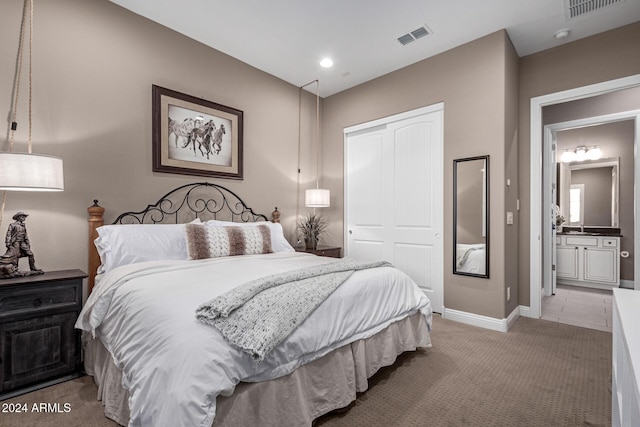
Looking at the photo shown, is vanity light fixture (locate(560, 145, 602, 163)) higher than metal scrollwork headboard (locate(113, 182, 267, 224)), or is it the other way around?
vanity light fixture (locate(560, 145, 602, 163))

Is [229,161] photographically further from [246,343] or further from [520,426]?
[520,426]

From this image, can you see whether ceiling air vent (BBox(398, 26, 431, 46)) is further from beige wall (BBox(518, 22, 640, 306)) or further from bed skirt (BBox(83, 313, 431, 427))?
bed skirt (BBox(83, 313, 431, 427))

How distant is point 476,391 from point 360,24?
323cm

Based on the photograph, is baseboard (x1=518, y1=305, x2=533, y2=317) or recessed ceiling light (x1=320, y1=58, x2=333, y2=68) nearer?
baseboard (x1=518, y1=305, x2=533, y2=317)

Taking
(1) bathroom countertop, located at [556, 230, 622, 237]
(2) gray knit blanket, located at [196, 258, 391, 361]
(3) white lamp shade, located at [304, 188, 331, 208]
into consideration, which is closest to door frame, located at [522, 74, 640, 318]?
(1) bathroom countertop, located at [556, 230, 622, 237]

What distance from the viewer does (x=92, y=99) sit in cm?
269

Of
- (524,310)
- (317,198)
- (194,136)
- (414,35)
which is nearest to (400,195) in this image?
(317,198)

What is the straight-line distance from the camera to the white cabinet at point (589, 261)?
15.8ft

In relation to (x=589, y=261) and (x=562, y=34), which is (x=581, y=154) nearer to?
(x=589, y=261)

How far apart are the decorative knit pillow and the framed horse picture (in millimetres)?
833

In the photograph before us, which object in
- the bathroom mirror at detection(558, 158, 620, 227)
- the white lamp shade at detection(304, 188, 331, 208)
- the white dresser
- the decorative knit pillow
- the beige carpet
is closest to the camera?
the white dresser

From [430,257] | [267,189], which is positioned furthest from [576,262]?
[267,189]

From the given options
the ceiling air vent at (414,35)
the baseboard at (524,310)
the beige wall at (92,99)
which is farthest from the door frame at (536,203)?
Result: the beige wall at (92,99)

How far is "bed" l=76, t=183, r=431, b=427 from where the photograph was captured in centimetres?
120
